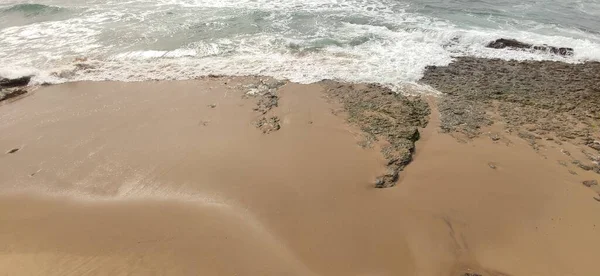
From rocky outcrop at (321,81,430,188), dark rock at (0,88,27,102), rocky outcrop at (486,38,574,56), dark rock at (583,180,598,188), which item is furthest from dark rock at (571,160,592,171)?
dark rock at (0,88,27,102)

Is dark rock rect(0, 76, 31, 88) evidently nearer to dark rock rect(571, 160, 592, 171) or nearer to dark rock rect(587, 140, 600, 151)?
dark rock rect(571, 160, 592, 171)

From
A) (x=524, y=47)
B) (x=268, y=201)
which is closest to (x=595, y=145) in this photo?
→ (x=524, y=47)

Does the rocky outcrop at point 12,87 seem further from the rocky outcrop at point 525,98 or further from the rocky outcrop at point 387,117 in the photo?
the rocky outcrop at point 525,98

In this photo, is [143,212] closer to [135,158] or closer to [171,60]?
[135,158]

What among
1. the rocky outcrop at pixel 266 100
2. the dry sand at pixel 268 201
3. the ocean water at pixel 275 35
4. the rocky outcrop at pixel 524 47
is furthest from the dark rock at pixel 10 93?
the rocky outcrop at pixel 524 47

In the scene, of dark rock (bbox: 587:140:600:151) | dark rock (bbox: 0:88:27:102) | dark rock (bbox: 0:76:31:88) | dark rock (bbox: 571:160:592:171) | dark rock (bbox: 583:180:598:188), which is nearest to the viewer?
dark rock (bbox: 583:180:598:188)

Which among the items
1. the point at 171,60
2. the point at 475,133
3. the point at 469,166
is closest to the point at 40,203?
the point at 171,60
